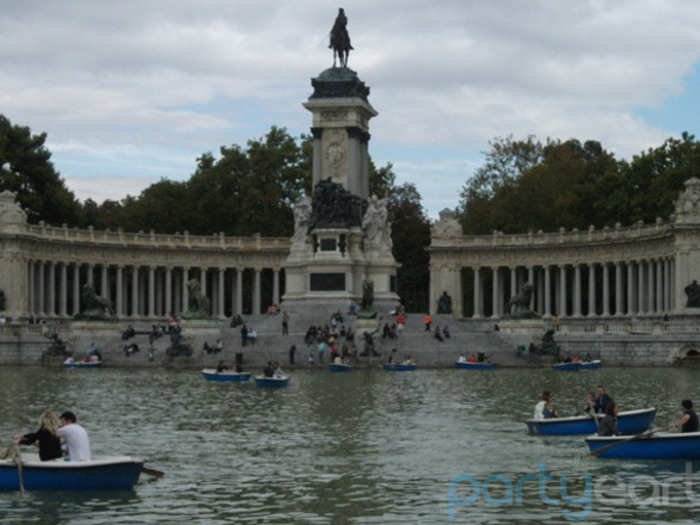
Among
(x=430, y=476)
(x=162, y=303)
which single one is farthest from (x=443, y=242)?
(x=430, y=476)

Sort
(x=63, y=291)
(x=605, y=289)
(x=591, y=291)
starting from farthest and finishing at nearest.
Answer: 1. (x=63, y=291)
2. (x=591, y=291)
3. (x=605, y=289)

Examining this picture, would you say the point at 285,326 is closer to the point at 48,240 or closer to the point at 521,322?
the point at 521,322

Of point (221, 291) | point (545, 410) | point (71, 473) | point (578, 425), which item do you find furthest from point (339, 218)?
point (71, 473)

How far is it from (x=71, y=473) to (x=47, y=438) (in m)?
0.98

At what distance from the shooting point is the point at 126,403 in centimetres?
4819

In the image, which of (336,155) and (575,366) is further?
(336,155)

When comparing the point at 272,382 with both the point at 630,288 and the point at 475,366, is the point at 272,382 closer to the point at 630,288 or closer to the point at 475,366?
the point at 475,366

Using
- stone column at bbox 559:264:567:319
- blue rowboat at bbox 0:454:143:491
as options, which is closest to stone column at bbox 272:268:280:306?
stone column at bbox 559:264:567:319

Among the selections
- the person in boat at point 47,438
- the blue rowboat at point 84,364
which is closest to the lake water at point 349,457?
the person in boat at point 47,438

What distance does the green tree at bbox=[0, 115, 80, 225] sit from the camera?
115 m

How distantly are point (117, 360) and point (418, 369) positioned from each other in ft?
54.9

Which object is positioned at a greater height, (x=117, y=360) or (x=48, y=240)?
(x=48, y=240)

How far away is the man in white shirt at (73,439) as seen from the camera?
89.5ft

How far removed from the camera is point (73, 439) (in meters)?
27.3
